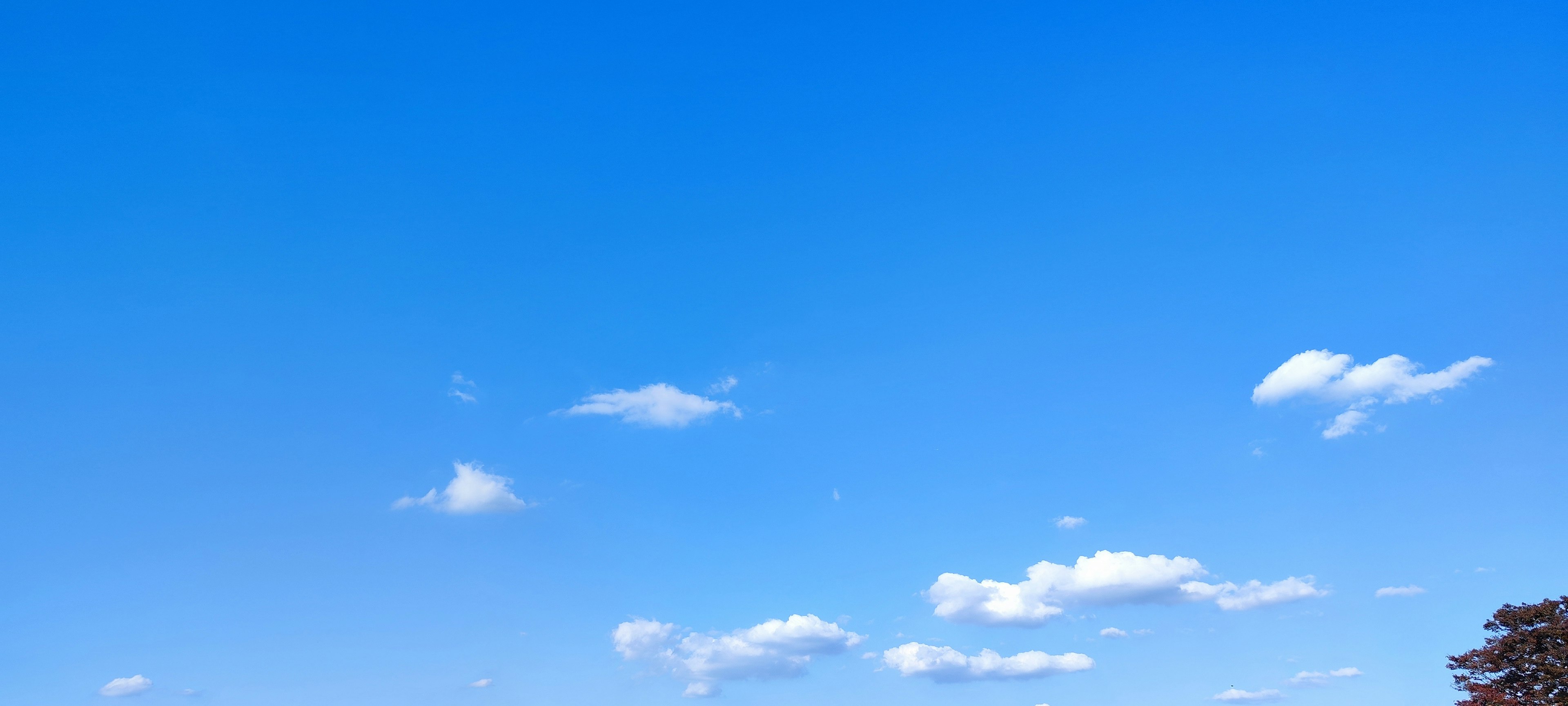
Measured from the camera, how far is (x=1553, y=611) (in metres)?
85.3

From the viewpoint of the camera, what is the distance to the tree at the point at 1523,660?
83375 mm

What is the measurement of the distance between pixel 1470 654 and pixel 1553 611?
722 cm

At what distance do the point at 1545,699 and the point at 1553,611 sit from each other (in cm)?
704

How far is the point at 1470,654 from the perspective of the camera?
292 feet

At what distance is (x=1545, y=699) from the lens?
8306 cm

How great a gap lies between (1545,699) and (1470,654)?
6.63 meters

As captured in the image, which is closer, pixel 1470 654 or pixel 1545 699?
pixel 1545 699

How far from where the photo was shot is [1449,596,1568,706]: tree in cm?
8338

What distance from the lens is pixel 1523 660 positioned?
85.6 meters

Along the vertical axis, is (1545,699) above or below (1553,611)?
below
